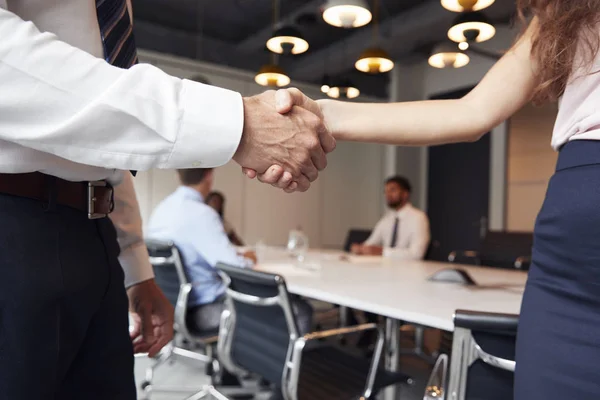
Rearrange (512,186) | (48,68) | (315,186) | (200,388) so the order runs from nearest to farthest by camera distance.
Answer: (48,68), (200,388), (512,186), (315,186)

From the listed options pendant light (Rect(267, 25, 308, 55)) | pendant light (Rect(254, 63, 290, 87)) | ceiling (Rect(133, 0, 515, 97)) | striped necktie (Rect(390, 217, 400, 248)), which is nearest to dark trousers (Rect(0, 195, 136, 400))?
pendant light (Rect(267, 25, 308, 55))

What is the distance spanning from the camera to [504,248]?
3.77 meters

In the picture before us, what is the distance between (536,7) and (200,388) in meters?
2.79

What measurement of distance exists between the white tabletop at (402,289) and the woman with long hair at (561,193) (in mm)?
675

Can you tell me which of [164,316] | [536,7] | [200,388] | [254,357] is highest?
[536,7]

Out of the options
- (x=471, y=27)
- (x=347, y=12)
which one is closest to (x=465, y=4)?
(x=471, y=27)

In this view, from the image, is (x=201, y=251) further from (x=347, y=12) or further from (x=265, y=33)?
(x=265, y=33)

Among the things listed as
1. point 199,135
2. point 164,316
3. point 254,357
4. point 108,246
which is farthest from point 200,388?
point 199,135

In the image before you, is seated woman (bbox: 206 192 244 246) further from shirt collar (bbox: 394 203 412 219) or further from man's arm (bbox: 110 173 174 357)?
man's arm (bbox: 110 173 174 357)

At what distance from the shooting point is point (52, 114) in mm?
600

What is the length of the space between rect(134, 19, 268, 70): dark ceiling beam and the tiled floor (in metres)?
3.74

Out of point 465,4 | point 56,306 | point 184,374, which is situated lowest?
point 184,374

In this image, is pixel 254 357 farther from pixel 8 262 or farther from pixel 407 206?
pixel 407 206

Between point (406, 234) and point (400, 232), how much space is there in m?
0.07
